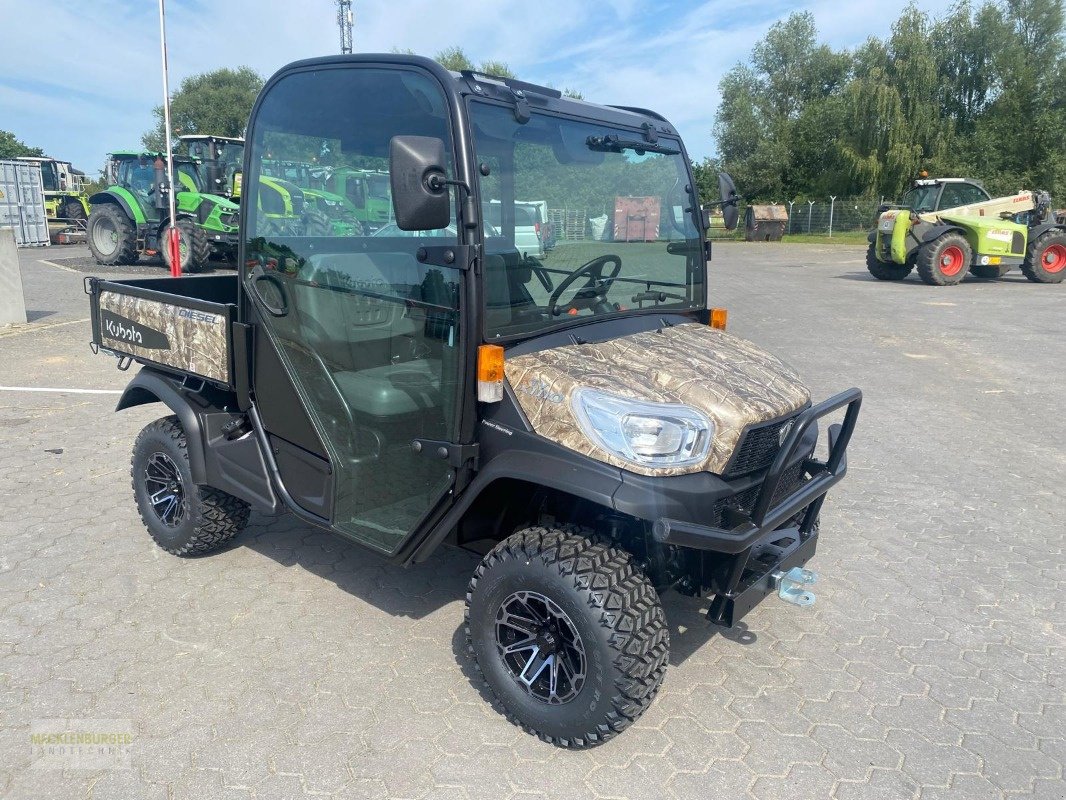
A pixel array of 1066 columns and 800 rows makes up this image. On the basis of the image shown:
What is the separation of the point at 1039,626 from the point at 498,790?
2.68m

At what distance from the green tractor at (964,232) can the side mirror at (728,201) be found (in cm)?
1469

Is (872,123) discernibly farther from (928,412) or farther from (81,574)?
(81,574)

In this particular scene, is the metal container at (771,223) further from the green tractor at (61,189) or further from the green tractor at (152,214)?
the green tractor at (61,189)

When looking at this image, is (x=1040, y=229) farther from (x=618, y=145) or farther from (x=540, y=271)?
(x=540, y=271)

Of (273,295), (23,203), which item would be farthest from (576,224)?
(23,203)

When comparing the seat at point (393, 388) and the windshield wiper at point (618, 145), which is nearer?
the seat at point (393, 388)

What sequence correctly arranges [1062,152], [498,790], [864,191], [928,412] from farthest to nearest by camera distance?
[864,191], [1062,152], [928,412], [498,790]

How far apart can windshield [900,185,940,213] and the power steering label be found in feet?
56.5

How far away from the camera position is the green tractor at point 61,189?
1135 inches

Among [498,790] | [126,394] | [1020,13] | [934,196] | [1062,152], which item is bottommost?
[498,790]

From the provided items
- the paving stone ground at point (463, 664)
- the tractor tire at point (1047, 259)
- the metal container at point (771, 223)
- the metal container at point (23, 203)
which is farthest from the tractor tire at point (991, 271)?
the metal container at point (23, 203)

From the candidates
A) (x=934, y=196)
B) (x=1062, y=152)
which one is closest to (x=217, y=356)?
(x=934, y=196)

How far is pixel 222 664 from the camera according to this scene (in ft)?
10.6

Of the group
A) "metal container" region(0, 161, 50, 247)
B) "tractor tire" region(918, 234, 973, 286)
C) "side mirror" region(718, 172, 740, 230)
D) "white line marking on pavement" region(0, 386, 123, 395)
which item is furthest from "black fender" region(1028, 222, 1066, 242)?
"metal container" region(0, 161, 50, 247)
